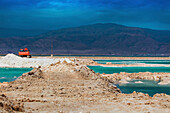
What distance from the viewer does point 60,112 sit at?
7.92 meters

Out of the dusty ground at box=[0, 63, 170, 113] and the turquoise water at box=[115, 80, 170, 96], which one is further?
the turquoise water at box=[115, 80, 170, 96]

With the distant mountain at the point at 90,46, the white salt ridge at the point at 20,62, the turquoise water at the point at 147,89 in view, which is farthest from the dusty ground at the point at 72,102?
the distant mountain at the point at 90,46

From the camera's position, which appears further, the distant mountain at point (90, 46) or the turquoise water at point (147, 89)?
the distant mountain at point (90, 46)

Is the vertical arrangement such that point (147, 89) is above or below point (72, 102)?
below

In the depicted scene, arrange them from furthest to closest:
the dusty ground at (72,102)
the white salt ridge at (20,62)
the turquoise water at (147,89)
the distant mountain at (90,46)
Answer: the distant mountain at (90,46) → the white salt ridge at (20,62) → the turquoise water at (147,89) → the dusty ground at (72,102)

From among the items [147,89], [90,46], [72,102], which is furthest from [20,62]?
[90,46]

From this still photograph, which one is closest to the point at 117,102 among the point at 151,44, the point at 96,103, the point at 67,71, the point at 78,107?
the point at 96,103

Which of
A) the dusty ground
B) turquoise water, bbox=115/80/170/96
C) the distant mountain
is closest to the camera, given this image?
the dusty ground

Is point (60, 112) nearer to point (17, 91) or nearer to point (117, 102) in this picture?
point (117, 102)

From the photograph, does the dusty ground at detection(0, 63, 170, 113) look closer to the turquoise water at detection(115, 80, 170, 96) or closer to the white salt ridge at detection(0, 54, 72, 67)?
the turquoise water at detection(115, 80, 170, 96)

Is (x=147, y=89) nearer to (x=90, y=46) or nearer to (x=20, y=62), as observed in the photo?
(x=20, y=62)

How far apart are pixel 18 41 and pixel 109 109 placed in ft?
613

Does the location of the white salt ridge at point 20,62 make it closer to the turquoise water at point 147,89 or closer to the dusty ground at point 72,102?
the turquoise water at point 147,89

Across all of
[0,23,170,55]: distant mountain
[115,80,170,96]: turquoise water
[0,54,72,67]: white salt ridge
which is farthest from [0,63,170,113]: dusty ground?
[0,23,170,55]: distant mountain
